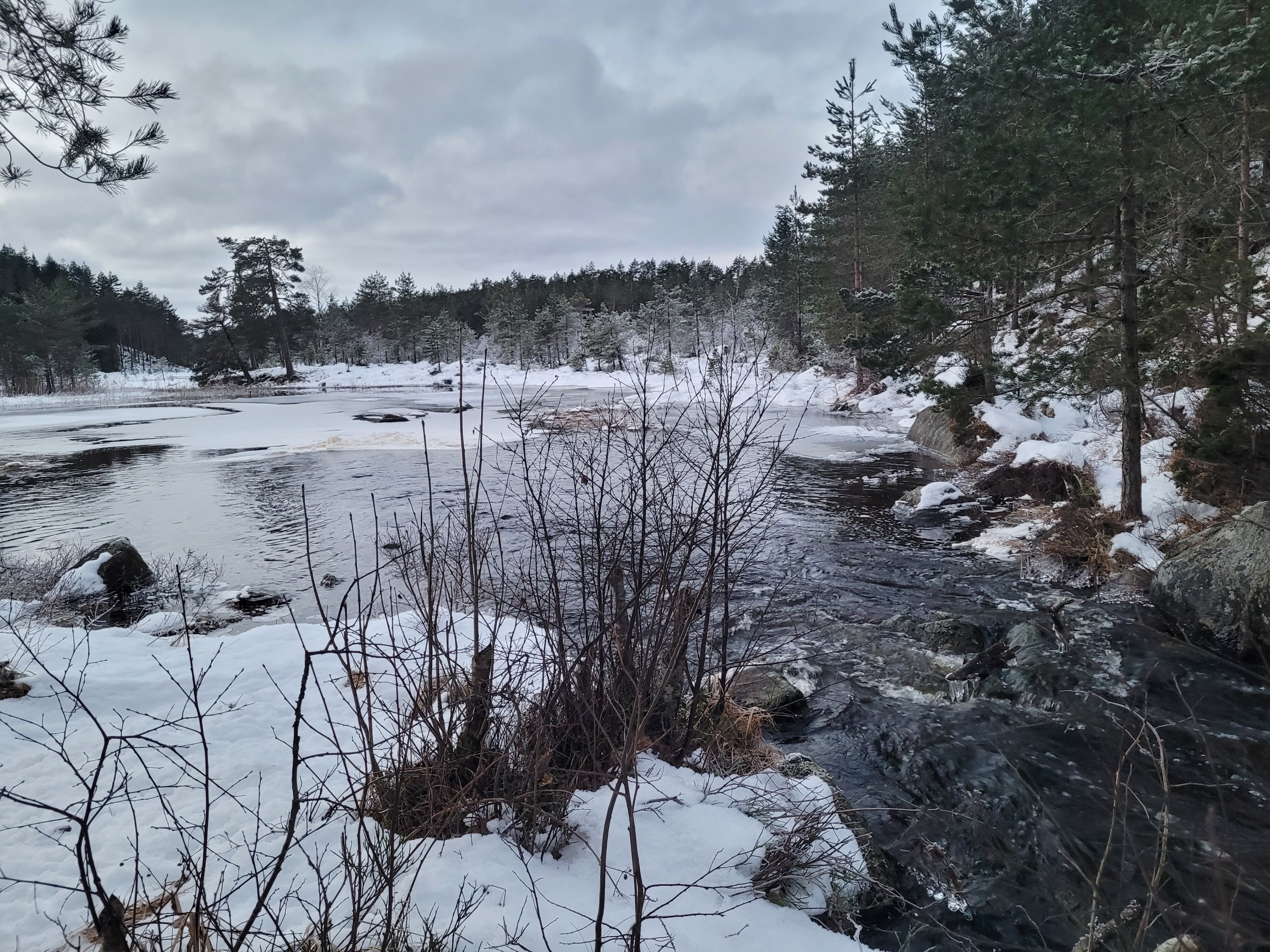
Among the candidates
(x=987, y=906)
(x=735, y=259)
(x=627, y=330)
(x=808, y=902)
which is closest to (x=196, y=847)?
(x=808, y=902)

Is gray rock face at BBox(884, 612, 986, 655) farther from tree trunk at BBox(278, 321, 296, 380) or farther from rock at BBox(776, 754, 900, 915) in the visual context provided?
tree trunk at BBox(278, 321, 296, 380)

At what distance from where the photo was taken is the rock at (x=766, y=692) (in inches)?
216

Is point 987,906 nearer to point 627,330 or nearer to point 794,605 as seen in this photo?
point 794,605

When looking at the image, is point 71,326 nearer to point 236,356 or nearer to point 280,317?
point 236,356

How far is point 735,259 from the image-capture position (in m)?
86.3

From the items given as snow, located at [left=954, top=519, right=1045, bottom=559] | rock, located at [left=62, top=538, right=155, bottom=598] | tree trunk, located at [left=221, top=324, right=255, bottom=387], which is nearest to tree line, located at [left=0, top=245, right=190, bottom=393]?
tree trunk, located at [left=221, top=324, right=255, bottom=387]

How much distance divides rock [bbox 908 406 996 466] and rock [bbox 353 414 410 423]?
17.5 metres

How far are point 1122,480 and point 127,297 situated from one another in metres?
91.9

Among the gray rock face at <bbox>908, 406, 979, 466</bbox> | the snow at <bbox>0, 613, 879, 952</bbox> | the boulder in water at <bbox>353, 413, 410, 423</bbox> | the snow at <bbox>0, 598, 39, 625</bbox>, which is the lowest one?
the snow at <bbox>0, 613, 879, 952</bbox>

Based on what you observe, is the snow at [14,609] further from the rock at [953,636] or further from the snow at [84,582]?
the rock at [953,636]

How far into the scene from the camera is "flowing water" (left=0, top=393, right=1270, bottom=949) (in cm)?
338

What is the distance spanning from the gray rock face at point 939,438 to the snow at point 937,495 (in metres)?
3.47

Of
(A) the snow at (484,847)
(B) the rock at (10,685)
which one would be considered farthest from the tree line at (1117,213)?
(B) the rock at (10,685)

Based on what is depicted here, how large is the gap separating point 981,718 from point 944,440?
13.4 meters
